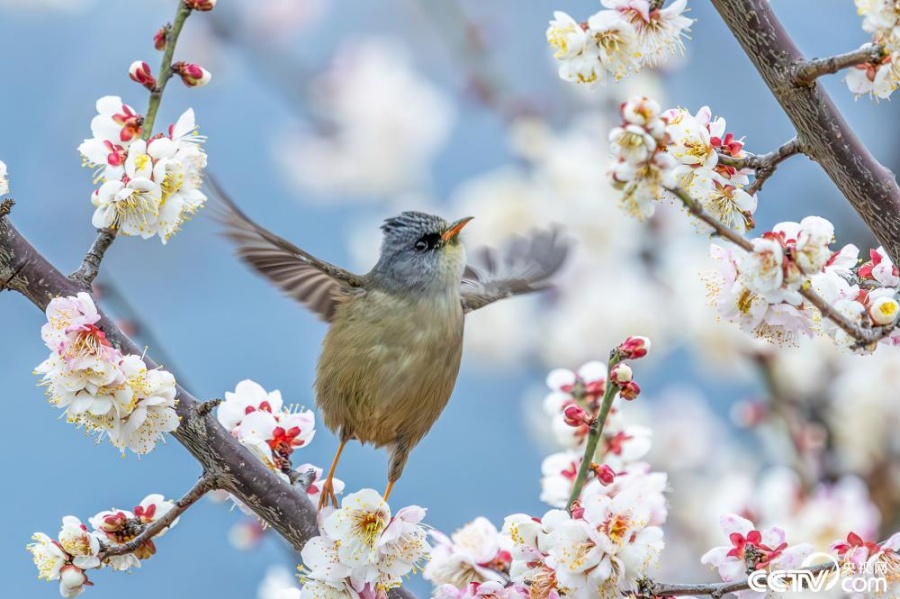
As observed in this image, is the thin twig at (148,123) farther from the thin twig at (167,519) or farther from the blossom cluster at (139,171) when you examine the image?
the thin twig at (167,519)

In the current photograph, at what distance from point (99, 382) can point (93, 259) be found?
0.74 feet

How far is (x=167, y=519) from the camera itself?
1751 millimetres

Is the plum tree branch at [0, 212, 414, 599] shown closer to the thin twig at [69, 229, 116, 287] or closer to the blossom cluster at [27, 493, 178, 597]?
the thin twig at [69, 229, 116, 287]

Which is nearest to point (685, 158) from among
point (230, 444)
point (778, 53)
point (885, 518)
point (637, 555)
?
point (778, 53)

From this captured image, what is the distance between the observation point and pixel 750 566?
5.45 feet

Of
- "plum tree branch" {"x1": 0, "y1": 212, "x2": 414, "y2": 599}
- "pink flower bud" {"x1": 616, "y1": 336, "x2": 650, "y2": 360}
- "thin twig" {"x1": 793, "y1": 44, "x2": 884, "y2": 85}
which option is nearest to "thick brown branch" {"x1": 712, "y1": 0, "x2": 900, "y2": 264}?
"thin twig" {"x1": 793, "y1": 44, "x2": 884, "y2": 85}

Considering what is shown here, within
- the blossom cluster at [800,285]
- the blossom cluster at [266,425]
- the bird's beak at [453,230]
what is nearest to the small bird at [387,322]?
the bird's beak at [453,230]

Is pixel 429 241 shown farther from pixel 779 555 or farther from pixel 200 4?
pixel 779 555

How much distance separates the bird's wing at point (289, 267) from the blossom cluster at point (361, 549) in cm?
71

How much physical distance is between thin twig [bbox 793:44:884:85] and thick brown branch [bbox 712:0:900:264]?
0.02 m

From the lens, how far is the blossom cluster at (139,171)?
1.72 metres

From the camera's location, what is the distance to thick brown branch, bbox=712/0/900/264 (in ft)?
5.00

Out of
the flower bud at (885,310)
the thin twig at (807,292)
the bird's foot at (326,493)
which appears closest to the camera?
the thin twig at (807,292)

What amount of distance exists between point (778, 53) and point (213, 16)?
125 inches
